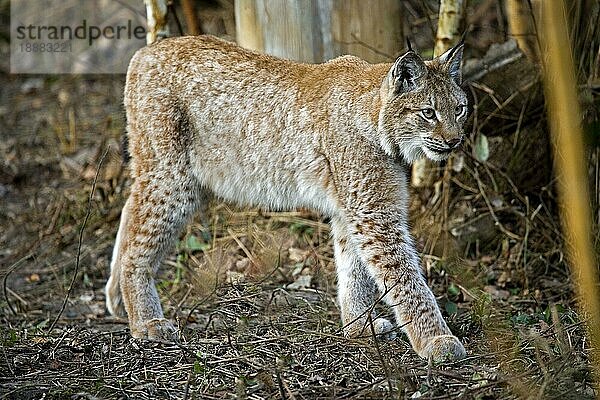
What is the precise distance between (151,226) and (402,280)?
156cm

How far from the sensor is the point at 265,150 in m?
5.33

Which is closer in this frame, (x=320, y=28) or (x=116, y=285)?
(x=116, y=285)

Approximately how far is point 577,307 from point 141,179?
2.76 meters

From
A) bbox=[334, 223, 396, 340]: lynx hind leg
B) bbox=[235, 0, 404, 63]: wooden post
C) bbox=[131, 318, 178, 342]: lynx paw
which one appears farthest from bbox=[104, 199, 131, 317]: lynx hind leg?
bbox=[235, 0, 404, 63]: wooden post

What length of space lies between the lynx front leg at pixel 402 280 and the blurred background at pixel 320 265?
152 mm

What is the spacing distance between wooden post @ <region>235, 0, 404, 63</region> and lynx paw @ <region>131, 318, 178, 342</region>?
210 cm

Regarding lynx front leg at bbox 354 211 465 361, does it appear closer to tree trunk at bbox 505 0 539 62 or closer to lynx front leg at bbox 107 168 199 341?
lynx front leg at bbox 107 168 199 341

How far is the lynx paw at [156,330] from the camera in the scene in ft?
16.8

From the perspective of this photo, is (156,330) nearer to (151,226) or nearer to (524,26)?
(151,226)

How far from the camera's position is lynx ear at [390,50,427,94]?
4.68 metres

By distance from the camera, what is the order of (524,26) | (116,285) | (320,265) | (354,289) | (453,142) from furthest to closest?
(524,26) → (320,265) → (116,285) → (354,289) → (453,142)

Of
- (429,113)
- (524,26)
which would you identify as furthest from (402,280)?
(524,26)

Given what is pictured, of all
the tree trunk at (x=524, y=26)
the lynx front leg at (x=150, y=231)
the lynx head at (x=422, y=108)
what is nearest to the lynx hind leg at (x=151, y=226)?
the lynx front leg at (x=150, y=231)

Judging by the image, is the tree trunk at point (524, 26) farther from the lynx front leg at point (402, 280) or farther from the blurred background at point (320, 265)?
the lynx front leg at point (402, 280)
